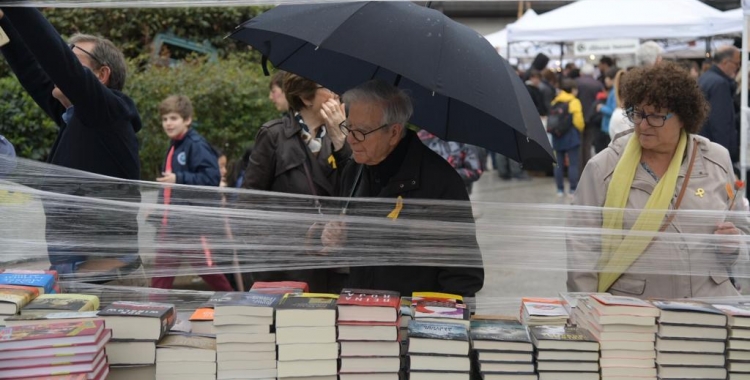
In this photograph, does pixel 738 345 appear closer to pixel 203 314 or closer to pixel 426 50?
pixel 426 50

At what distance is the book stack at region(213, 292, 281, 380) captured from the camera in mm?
2482

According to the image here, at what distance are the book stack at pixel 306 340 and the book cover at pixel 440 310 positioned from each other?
33 cm

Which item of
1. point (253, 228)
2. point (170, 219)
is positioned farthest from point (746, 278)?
point (170, 219)

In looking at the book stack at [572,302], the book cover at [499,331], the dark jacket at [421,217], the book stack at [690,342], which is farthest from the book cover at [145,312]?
the book stack at [690,342]

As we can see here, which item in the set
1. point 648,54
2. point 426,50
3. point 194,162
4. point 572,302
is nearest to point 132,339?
point 426,50

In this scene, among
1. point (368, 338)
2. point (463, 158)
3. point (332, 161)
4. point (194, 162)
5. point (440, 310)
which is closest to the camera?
point (368, 338)

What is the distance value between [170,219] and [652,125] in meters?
1.81

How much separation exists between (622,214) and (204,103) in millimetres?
5816

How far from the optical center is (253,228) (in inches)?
117

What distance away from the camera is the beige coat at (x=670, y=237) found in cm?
299

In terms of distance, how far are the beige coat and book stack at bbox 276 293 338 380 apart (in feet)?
3.23

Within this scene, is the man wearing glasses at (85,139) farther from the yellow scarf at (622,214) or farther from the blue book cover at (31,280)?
the yellow scarf at (622,214)

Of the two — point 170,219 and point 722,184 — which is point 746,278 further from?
point 170,219

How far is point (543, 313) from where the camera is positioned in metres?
2.85
